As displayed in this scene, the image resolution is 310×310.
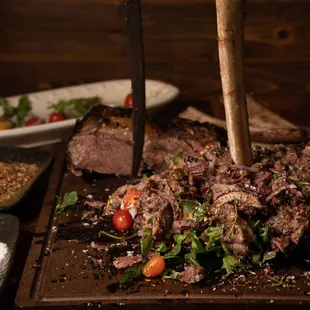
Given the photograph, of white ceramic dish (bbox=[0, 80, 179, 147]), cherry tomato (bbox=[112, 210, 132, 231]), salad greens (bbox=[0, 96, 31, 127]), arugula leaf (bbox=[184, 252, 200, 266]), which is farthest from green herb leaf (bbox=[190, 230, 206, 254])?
salad greens (bbox=[0, 96, 31, 127])

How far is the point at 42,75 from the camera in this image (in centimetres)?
521

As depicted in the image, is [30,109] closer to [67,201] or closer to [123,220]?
[67,201]

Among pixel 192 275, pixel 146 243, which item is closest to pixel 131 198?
pixel 146 243

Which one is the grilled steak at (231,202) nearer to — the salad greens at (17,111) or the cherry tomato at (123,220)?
the cherry tomato at (123,220)

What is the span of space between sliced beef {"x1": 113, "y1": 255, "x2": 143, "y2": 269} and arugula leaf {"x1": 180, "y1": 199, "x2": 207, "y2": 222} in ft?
0.83

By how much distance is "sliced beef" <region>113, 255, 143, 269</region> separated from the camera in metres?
2.57

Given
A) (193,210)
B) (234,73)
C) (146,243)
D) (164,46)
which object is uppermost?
(164,46)

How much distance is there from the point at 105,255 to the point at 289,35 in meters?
2.93

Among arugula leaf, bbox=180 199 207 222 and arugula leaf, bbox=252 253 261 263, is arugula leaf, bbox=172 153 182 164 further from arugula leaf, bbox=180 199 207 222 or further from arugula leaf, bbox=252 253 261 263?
arugula leaf, bbox=252 253 261 263

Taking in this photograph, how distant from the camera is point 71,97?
15.1 ft

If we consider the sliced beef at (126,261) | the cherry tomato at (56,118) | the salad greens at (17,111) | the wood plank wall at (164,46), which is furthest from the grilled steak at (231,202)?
Answer: the wood plank wall at (164,46)

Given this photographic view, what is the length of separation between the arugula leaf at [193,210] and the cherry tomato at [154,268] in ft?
0.73

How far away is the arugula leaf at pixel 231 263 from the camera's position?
8.28 ft

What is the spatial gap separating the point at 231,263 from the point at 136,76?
107 cm
